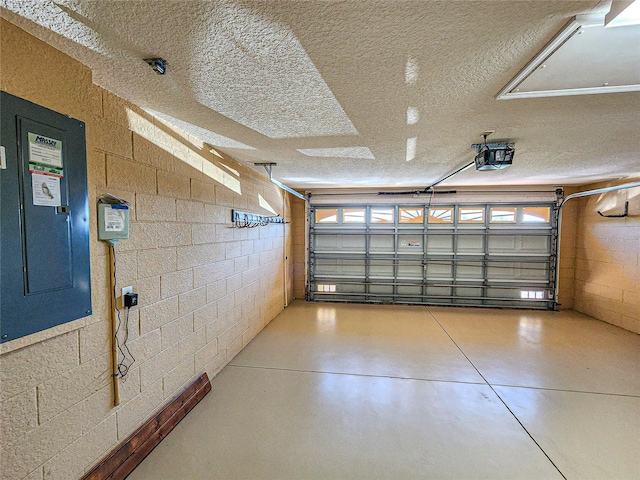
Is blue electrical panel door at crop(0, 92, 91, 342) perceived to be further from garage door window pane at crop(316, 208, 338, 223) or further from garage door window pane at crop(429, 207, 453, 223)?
garage door window pane at crop(429, 207, 453, 223)

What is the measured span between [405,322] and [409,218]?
2.14 metres

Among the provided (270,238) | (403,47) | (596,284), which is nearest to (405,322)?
(270,238)

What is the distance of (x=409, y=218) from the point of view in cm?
546

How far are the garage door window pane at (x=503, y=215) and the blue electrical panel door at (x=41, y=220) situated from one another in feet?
19.5

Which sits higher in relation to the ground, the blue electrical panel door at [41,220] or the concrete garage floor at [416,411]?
the blue electrical panel door at [41,220]

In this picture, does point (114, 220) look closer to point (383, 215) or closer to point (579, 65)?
point (579, 65)

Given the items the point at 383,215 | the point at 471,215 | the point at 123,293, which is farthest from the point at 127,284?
the point at 471,215

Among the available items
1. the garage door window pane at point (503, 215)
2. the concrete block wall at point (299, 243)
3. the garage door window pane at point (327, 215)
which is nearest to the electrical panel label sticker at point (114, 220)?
the concrete block wall at point (299, 243)

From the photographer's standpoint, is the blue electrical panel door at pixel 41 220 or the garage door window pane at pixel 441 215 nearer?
the blue electrical panel door at pixel 41 220

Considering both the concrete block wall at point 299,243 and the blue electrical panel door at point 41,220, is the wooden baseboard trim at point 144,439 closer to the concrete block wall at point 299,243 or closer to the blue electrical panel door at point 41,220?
the blue electrical panel door at point 41,220

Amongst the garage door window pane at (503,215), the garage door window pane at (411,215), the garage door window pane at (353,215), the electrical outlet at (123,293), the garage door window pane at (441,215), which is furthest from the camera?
the garage door window pane at (353,215)

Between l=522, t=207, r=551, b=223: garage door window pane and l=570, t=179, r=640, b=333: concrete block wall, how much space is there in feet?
1.71

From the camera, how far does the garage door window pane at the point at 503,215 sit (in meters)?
5.13

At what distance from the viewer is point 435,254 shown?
537cm
